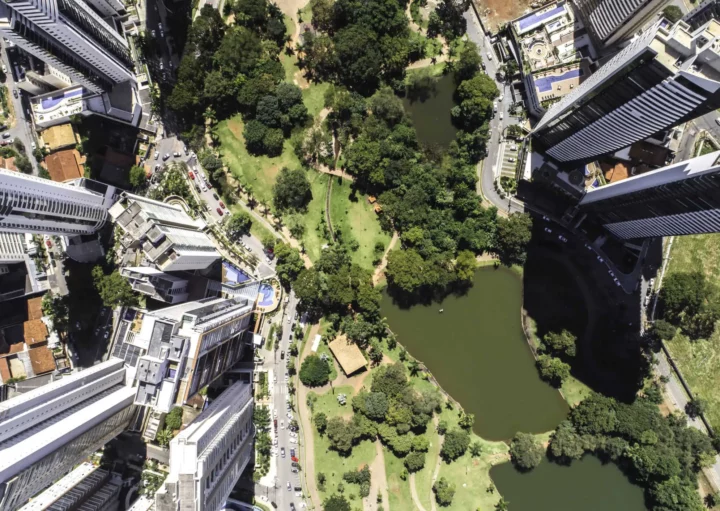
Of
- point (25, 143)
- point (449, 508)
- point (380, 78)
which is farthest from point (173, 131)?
point (449, 508)

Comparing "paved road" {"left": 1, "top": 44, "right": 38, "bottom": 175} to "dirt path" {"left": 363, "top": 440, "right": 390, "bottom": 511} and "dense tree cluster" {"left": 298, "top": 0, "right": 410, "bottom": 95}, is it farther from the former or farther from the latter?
"dirt path" {"left": 363, "top": 440, "right": 390, "bottom": 511}

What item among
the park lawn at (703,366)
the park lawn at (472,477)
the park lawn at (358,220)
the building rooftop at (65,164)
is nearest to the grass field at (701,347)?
the park lawn at (703,366)

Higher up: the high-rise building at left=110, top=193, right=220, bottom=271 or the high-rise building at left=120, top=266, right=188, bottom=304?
the high-rise building at left=110, top=193, right=220, bottom=271

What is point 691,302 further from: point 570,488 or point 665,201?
point 570,488

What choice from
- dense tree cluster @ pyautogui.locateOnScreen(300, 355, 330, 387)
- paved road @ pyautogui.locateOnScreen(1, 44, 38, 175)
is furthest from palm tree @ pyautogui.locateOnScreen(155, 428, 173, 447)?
paved road @ pyautogui.locateOnScreen(1, 44, 38, 175)

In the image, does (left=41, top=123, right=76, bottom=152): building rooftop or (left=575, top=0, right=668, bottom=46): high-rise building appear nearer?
(left=575, top=0, right=668, bottom=46): high-rise building

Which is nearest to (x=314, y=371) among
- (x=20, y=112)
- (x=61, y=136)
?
(x=61, y=136)

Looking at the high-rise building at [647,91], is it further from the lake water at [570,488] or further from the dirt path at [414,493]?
the dirt path at [414,493]
